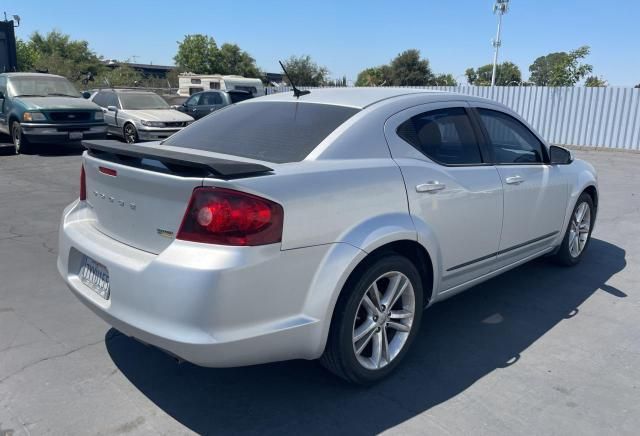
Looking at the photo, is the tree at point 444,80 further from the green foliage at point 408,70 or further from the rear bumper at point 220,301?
the rear bumper at point 220,301

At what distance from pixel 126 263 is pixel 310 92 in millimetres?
1923

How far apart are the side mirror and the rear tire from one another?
20.3 inches

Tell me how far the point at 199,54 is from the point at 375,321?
230ft

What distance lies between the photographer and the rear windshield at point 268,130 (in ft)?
9.99

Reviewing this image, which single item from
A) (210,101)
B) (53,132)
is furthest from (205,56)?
(53,132)

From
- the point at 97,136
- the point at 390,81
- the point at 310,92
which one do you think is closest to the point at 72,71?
the point at 390,81

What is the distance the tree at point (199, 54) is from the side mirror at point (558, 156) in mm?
67916

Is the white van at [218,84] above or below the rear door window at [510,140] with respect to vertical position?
above

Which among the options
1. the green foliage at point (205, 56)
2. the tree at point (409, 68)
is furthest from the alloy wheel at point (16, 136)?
the green foliage at point (205, 56)

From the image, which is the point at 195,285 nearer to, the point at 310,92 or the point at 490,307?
the point at 310,92

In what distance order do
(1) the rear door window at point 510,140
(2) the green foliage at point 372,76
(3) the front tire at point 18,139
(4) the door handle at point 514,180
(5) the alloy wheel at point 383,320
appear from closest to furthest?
(5) the alloy wheel at point 383,320 → (4) the door handle at point 514,180 → (1) the rear door window at point 510,140 → (3) the front tire at point 18,139 → (2) the green foliage at point 372,76

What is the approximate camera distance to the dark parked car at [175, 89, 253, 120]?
18172 mm

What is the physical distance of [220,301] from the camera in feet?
7.63

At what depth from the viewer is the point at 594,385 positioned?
3.13m
